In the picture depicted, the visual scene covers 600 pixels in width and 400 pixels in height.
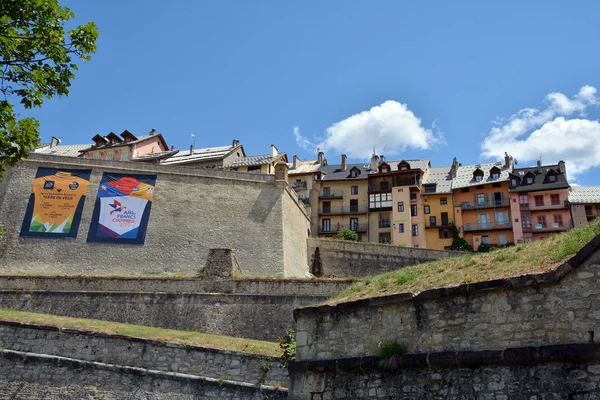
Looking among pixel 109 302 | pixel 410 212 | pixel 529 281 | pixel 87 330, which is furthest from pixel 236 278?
pixel 410 212

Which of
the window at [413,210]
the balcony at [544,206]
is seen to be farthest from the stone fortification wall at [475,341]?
the balcony at [544,206]

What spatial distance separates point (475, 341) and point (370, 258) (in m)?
32.5

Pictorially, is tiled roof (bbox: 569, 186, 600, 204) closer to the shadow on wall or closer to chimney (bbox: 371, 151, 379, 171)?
chimney (bbox: 371, 151, 379, 171)

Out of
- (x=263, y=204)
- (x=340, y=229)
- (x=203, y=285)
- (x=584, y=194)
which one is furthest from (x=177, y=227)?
(x=584, y=194)

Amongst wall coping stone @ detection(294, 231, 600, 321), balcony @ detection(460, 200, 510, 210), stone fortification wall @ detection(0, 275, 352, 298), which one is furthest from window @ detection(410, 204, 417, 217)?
wall coping stone @ detection(294, 231, 600, 321)

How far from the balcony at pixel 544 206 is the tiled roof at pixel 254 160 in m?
25.3

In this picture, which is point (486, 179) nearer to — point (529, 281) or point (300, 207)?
point (300, 207)

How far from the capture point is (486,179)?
2232 inches

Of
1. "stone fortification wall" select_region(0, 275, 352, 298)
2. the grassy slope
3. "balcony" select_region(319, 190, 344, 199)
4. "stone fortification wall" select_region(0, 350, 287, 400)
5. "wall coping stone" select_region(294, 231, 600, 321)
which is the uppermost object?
"balcony" select_region(319, 190, 344, 199)

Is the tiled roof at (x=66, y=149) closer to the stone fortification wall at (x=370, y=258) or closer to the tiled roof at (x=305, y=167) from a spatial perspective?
the tiled roof at (x=305, y=167)

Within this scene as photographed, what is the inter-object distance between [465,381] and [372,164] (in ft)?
179

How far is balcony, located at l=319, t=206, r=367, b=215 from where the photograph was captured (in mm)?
57562

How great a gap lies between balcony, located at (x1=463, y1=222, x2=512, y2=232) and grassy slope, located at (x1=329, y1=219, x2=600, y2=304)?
45267 mm

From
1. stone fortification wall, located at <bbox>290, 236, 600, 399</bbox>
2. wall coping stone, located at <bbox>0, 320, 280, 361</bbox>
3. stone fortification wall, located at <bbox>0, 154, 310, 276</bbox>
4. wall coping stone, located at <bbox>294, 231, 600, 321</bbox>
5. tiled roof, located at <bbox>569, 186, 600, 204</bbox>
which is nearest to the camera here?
stone fortification wall, located at <bbox>290, 236, 600, 399</bbox>
